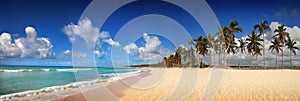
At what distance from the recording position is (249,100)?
7.90 m

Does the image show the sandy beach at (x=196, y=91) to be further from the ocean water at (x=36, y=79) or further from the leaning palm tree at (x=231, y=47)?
the leaning palm tree at (x=231, y=47)

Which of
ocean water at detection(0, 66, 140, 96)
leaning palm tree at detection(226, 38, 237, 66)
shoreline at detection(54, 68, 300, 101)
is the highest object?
leaning palm tree at detection(226, 38, 237, 66)

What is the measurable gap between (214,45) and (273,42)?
1593cm

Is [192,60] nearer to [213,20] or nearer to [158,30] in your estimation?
[158,30]

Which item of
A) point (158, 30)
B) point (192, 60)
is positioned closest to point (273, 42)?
point (192, 60)

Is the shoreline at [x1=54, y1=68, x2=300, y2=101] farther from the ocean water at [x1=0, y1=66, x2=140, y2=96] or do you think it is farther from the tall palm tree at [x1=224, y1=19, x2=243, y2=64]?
the tall palm tree at [x1=224, y1=19, x2=243, y2=64]

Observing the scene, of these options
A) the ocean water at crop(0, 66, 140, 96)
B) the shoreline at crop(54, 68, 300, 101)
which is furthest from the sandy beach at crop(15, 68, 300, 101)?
the ocean water at crop(0, 66, 140, 96)

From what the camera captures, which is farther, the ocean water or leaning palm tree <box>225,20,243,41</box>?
leaning palm tree <box>225,20,243,41</box>

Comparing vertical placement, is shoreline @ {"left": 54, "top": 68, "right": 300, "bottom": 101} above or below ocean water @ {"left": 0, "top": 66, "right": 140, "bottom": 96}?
above

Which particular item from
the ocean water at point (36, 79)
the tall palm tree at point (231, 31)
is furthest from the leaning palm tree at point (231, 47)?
the ocean water at point (36, 79)

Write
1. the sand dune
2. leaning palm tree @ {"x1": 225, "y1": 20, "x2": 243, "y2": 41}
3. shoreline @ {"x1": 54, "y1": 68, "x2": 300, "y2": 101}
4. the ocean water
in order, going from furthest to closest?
1. leaning palm tree @ {"x1": 225, "y1": 20, "x2": 243, "y2": 41}
2. the ocean water
3. shoreline @ {"x1": 54, "y1": 68, "x2": 300, "y2": 101}
4. the sand dune

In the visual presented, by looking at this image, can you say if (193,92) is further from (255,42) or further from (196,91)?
(255,42)

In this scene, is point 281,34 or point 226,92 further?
point 281,34

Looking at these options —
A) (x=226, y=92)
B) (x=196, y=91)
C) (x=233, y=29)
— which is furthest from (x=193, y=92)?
(x=233, y=29)
